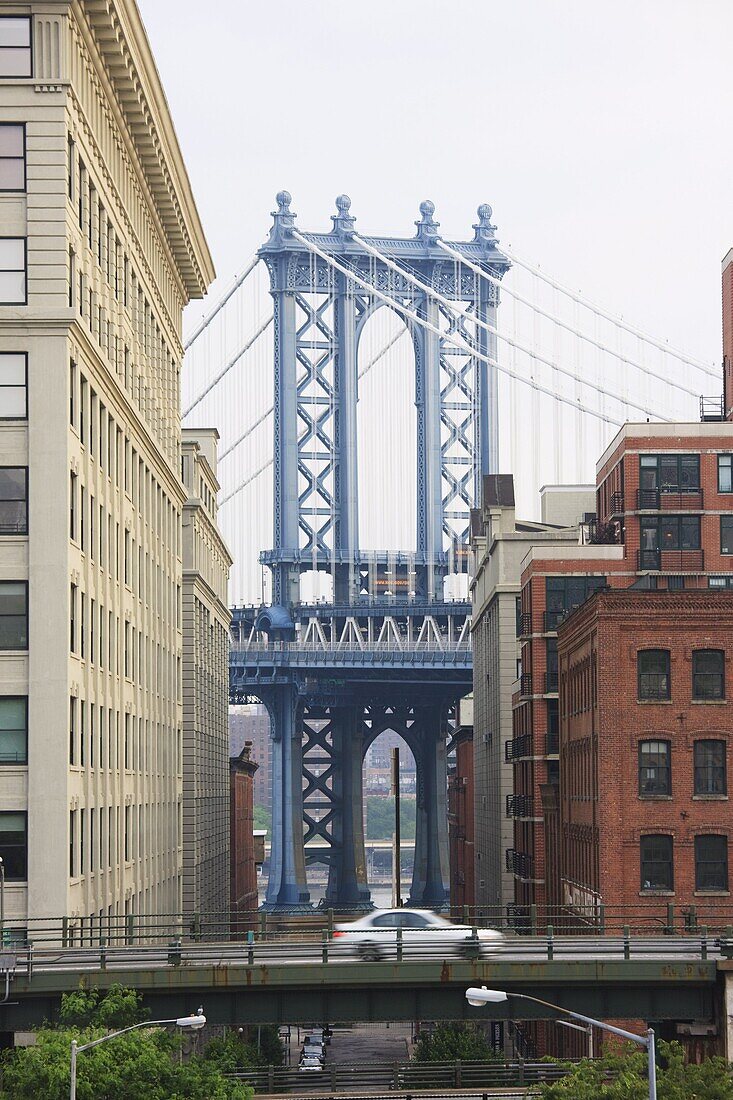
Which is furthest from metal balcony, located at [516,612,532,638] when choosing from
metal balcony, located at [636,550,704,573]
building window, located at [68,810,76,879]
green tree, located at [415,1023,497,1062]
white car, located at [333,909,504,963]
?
building window, located at [68,810,76,879]

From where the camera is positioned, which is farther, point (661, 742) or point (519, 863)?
point (519, 863)

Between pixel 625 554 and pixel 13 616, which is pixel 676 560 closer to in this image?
pixel 625 554

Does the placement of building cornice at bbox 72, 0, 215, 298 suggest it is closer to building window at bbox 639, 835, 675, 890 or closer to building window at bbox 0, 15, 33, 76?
building window at bbox 0, 15, 33, 76

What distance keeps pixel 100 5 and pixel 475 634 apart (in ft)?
298

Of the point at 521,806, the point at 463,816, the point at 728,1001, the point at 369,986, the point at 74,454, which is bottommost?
the point at 463,816

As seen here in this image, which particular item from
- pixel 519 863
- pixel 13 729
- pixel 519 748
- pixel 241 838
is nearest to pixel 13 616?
pixel 13 729

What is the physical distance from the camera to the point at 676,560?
275 feet

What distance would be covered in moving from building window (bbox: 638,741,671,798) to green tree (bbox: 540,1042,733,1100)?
29.0 m

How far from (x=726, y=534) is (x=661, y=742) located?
15.0m

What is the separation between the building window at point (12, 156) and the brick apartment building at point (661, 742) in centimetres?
2433

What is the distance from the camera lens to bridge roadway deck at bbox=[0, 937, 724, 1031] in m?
45.2

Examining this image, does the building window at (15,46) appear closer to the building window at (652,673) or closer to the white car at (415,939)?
the white car at (415,939)

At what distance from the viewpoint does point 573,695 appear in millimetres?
80562

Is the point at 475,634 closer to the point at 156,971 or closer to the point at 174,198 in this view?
the point at 174,198
